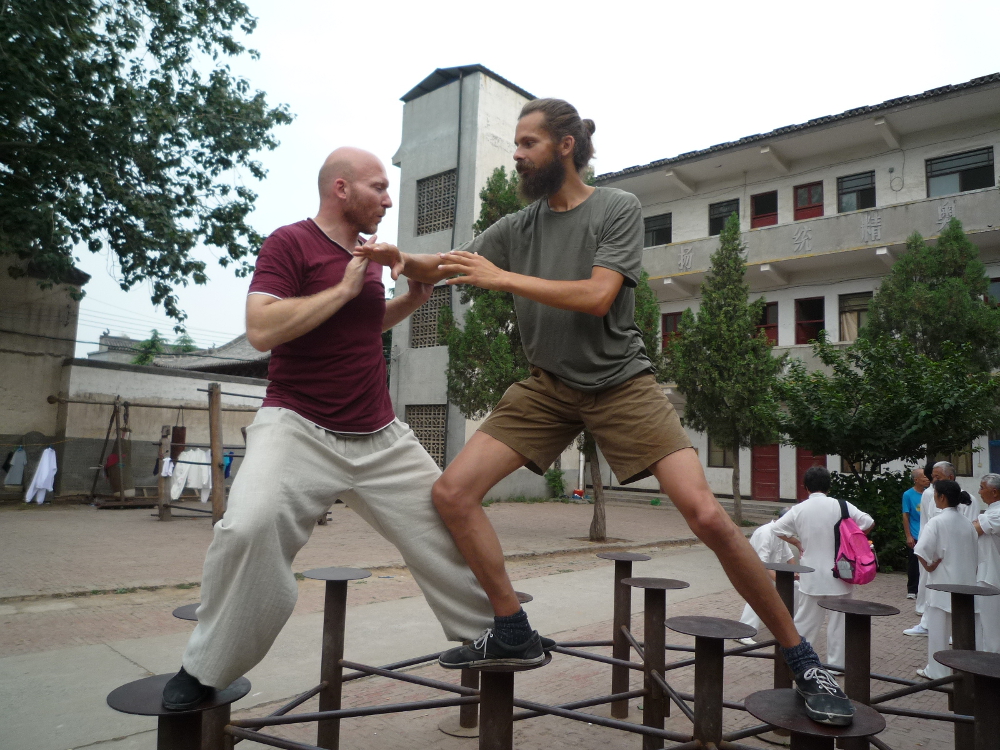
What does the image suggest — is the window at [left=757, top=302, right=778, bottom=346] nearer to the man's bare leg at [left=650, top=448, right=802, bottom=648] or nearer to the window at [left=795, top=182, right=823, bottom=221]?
the window at [left=795, top=182, right=823, bottom=221]

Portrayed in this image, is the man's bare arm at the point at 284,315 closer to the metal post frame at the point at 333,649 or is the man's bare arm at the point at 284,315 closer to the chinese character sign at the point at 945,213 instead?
the metal post frame at the point at 333,649

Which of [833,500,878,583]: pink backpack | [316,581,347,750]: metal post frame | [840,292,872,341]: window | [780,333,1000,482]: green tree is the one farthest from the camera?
[840,292,872,341]: window

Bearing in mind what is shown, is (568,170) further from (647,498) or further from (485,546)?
(647,498)

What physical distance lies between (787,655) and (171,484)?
1392 centimetres

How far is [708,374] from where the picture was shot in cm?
1622

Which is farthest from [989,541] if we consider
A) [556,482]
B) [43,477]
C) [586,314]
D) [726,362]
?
[556,482]

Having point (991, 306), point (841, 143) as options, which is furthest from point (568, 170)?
point (841, 143)

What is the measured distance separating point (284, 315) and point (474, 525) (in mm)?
1033

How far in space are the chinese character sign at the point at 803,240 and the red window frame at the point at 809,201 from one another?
4.26 ft

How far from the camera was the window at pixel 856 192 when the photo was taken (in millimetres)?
20812

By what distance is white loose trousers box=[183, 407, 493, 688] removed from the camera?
225cm

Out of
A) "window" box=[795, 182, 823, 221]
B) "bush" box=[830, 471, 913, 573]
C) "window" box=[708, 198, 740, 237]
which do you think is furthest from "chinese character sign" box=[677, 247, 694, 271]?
"bush" box=[830, 471, 913, 573]

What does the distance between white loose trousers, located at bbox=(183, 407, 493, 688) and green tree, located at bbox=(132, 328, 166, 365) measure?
45822 millimetres

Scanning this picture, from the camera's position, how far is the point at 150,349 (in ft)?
155
